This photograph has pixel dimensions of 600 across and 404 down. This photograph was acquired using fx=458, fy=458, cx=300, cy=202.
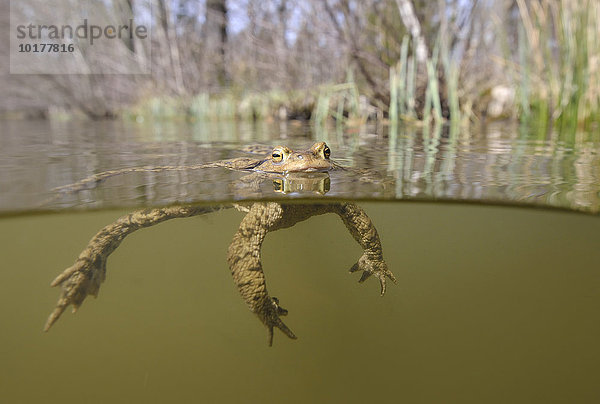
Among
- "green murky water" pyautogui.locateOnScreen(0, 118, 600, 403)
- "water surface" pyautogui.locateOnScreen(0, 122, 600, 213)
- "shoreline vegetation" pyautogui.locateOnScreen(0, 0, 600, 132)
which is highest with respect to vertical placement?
"shoreline vegetation" pyautogui.locateOnScreen(0, 0, 600, 132)

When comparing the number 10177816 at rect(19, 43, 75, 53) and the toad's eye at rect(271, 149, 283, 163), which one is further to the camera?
the number 10177816 at rect(19, 43, 75, 53)

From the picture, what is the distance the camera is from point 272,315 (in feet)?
7.85

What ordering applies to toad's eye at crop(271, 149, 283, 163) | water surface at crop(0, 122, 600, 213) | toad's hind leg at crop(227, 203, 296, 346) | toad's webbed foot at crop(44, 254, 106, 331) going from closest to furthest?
water surface at crop(0, 122, 600, 213) → toad's hind leg at crop(227, 203, 296, 346) → toad's webbed foot at crop(44, 254, 106, 331) → toad's eye at crop(271, 149, 283, 163)

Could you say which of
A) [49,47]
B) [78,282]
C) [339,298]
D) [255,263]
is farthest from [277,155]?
[49,47]

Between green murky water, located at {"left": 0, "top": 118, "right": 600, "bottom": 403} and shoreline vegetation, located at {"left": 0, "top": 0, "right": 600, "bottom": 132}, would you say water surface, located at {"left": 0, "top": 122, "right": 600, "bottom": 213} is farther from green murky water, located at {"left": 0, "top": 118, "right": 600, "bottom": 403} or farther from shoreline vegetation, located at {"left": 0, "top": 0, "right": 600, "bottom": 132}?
shoreline vegetation, located at {"left": 0, "top": 0, "right": 600, "bottom": 132}

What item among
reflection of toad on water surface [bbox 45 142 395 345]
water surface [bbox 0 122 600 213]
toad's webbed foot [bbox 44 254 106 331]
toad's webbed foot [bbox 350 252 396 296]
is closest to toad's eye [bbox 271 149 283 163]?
reflection of toad on water surface [bbox 45 142 395 345]

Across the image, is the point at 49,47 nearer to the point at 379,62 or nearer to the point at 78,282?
the point at 379,62

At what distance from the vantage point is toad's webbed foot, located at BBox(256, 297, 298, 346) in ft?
7.77

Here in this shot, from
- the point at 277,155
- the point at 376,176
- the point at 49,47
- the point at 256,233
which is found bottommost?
the point at 256,233

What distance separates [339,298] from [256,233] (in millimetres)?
868

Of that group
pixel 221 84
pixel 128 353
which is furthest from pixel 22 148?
pixel 221 84

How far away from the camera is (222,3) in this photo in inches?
420

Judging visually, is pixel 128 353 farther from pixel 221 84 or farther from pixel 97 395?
pixel 221 84

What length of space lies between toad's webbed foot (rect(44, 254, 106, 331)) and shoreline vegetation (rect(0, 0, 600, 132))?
15.9ft
